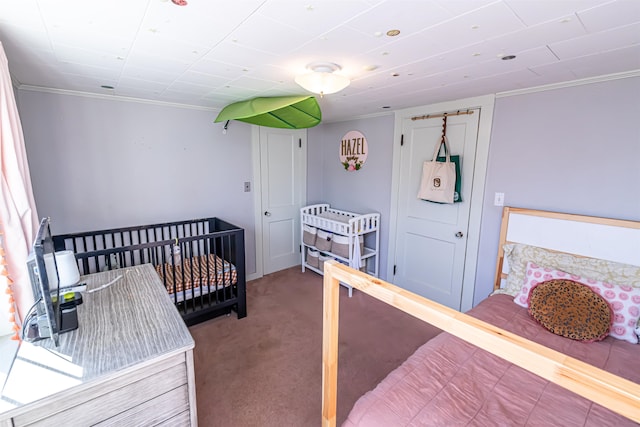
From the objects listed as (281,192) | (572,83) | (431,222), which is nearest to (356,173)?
(281,192)

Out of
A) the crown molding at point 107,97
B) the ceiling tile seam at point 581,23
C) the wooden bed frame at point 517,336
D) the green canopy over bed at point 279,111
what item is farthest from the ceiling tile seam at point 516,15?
the crown molding at point 107,97

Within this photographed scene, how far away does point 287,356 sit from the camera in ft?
7.48

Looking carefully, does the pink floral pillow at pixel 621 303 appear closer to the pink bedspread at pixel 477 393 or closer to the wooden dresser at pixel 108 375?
the pink bedspread at pixel 477 393

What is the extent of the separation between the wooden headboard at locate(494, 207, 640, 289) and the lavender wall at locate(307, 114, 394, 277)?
1257mm

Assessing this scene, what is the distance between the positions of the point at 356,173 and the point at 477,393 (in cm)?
277

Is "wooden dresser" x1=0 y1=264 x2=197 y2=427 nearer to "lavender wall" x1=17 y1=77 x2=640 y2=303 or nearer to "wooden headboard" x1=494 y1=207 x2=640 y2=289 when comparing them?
"lavender wall" x1=17 y1=77 x2=640 y2=303

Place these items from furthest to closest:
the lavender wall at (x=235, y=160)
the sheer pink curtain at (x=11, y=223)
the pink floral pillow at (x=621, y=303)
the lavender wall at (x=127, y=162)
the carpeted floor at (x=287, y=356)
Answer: the lavender wall at (x=127, y=162) < the lavender wall at (x=235, y=160) < the carpeted floor at (x=287, y=356) < the pink floral pillow at (x=621, y=303) < the sheer pink curtain at (x=11, y=223)

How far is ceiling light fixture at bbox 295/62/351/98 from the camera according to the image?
5.59ft

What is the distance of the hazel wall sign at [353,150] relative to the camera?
3.58 meters

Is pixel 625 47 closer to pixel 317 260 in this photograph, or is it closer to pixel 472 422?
pixel 472 422

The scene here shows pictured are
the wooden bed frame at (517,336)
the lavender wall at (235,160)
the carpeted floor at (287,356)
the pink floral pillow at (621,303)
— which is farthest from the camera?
the lavender wall at (235,160)

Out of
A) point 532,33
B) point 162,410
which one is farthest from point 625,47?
point 162,410

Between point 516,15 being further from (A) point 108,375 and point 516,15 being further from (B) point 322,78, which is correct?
(A) point 108,375

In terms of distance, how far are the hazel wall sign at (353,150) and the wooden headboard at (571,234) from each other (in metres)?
1.70
